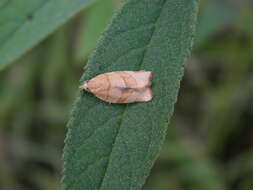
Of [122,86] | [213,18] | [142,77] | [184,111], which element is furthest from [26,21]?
[184,111]

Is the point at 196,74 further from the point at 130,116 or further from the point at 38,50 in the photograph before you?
the point at 130,116

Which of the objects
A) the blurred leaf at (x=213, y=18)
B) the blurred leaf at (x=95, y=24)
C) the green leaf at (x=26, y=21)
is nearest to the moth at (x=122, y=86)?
the green leaf at (x=26, y=21)

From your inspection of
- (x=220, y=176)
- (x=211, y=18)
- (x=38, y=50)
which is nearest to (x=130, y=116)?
(x=211, y=18)

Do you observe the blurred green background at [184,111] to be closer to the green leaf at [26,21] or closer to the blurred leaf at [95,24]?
the blurred leaf at [95,24]

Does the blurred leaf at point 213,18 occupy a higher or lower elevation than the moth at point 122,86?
higher

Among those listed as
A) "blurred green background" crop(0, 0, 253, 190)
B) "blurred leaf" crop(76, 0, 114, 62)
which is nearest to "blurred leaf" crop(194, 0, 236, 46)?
"blurred green background" crop(0, 0, 253, 190)
